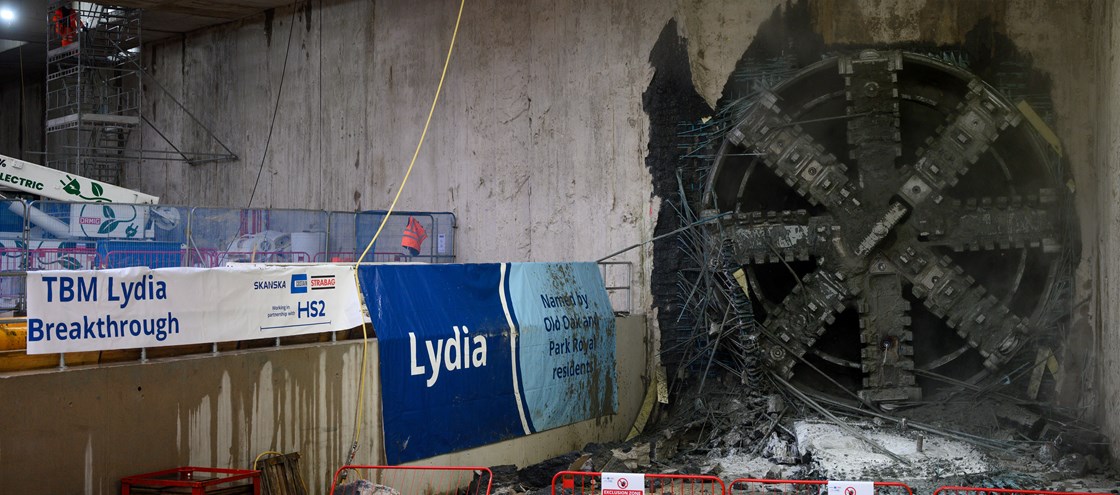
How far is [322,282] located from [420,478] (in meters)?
2.28

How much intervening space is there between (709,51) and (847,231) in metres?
3.31

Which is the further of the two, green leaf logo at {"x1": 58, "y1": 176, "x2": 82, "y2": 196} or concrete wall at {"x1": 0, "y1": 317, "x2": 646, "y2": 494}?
green leaf logo at {"x1": 58, "y1": 176, "x2": 82, "y2": 196}

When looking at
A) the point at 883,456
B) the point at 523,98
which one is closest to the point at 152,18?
the point at 523,98

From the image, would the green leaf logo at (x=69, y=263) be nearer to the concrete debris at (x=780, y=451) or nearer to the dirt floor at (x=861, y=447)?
the dirt floor at (x=861, y=447)

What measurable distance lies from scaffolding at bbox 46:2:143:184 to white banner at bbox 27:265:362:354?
14.7 meters

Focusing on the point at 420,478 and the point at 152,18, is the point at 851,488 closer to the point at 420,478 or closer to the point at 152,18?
the point at 420,478

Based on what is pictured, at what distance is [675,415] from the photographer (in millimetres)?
13711

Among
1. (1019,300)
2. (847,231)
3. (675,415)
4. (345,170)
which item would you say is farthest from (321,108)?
(1019,300)

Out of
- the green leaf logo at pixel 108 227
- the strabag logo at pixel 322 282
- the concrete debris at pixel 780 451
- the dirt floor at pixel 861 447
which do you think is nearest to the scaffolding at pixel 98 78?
the green leaf logo at pixel 108 227

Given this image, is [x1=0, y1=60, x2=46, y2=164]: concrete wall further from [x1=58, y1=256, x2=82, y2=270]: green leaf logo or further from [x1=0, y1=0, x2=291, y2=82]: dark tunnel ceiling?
[x1=58, y1=256, x2=82, y2=270]: green leaf logo

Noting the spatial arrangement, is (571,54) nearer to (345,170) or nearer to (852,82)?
(852,82)

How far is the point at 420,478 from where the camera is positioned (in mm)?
9961

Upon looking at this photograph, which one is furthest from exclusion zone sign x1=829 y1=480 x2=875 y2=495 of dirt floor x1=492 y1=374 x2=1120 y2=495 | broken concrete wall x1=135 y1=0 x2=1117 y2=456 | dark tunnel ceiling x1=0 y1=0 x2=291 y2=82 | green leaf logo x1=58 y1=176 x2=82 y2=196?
dark tunnel ceiling x1=0 y1=0 x2=291 y2=82

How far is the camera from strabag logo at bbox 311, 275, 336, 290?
9.34 metres
